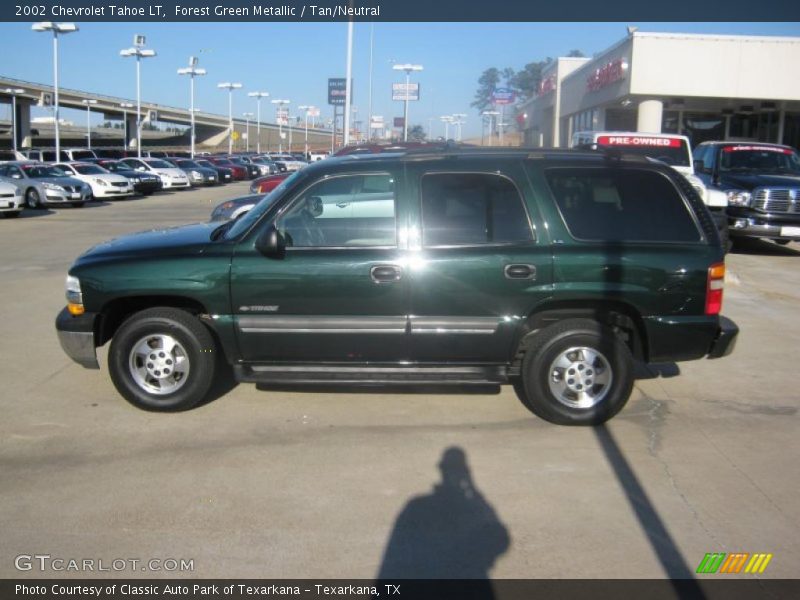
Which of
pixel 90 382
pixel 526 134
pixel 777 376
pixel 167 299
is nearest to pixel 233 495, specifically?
pixel 167 299

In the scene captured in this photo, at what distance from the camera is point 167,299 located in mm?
5684

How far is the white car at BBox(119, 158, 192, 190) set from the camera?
36.8m

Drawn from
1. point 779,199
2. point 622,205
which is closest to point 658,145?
point 779,199

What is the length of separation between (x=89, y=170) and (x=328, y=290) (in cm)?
2808

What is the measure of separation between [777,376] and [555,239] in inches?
112

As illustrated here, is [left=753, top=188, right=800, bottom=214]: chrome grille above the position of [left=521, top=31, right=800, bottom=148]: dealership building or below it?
below

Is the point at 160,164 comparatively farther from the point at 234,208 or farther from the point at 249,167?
the point at 234,208

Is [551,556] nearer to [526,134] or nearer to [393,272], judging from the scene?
[393,272]

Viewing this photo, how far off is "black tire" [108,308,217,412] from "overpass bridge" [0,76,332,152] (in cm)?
7408

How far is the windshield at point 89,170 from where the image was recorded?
30.3m

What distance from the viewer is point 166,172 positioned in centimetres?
3706

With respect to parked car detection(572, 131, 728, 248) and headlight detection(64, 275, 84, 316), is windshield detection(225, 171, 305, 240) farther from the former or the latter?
parked car detection(572, 131, 728, 248)

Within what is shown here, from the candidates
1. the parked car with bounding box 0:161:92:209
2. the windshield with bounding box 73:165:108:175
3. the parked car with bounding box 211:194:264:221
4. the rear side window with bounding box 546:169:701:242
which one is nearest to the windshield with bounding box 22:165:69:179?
the parked car with bounding box 0:161:92:209

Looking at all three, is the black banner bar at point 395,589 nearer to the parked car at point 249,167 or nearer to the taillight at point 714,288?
the taillight at point 714,288
